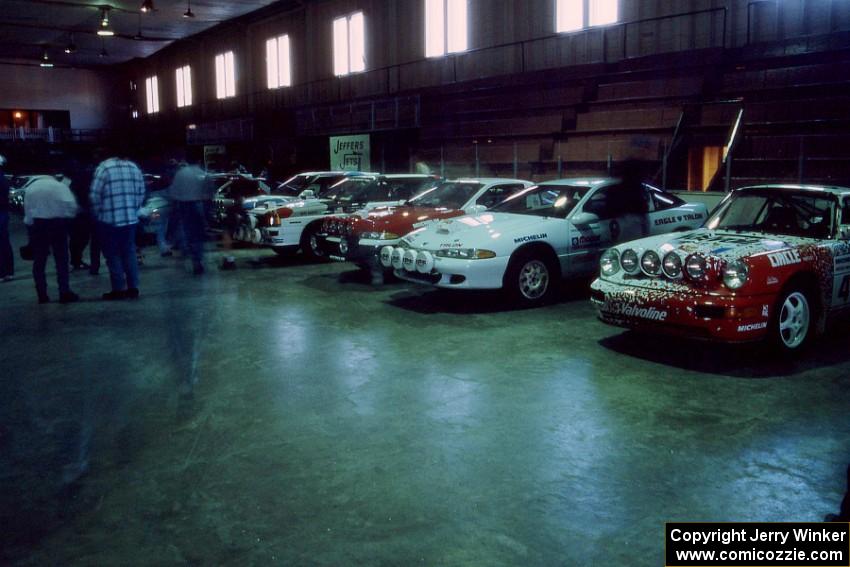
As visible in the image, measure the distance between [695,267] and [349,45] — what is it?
23.9 m

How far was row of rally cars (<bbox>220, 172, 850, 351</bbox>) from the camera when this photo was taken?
5.91 m

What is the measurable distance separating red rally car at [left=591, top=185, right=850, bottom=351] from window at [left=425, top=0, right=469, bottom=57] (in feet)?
55.8

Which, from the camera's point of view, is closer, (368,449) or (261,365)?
(368,449)

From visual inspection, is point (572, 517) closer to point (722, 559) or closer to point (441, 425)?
point (722, 559)

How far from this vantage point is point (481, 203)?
1059cm

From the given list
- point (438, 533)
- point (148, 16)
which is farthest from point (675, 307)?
point (148, 16)

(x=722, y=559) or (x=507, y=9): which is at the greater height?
(x=507, y=9)

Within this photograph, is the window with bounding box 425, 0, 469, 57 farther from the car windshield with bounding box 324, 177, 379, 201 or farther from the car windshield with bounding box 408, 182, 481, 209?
the car windshield with bounding box 408, 182, 481, 209

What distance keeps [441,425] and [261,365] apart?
7.15 feet

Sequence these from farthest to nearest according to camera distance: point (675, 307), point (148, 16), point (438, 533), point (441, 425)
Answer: point (148, 16)
point (675, 307)
point (441, 425)
point (438, 533)

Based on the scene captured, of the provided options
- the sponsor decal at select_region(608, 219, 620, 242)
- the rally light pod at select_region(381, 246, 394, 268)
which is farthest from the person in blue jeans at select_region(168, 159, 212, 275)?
the sponsor decal at select_region(608, 219, 620, 242)

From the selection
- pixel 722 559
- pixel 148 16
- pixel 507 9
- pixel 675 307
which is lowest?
pixel 722 559

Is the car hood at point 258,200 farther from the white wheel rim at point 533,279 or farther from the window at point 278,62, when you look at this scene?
the window at point 278,62

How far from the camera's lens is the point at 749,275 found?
5.77 meters
